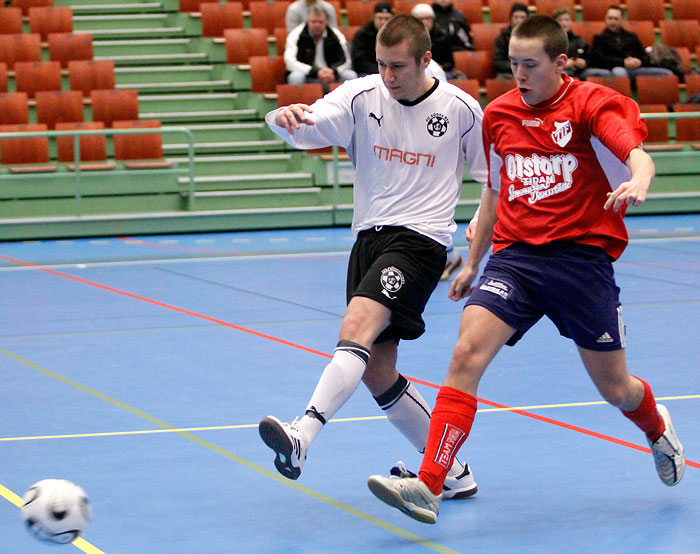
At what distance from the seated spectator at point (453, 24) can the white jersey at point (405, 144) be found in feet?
36.6

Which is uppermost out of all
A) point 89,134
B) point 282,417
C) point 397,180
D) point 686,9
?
point 397,180

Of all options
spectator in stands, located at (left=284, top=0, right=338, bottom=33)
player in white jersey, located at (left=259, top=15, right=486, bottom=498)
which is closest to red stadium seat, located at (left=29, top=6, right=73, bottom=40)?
spectator in stands, located at (left=284, top=0, right=338, bottom=33)

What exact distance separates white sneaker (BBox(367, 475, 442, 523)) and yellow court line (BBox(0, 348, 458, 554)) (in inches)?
5.1

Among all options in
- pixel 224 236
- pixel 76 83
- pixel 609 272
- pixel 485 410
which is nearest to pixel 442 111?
pixel 609 272

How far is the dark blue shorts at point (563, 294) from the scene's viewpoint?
13.5 ft

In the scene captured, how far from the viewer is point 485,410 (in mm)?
5820

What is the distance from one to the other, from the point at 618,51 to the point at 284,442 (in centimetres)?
1337

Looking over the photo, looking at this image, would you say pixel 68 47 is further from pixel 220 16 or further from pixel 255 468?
pixel 255 468

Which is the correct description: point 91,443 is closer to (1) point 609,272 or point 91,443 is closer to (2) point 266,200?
(1) point 609,272

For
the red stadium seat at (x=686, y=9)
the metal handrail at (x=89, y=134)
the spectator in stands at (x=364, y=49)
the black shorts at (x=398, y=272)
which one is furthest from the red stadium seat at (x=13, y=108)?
the black shorts at (x=398, y=272)

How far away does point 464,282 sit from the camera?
4.40 meters

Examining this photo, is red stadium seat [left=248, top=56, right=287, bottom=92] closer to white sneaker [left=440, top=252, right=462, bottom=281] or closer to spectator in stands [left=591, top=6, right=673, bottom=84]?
spectator in stands [left=591, top=6, right=673, bottom=84]

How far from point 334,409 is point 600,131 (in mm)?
1362

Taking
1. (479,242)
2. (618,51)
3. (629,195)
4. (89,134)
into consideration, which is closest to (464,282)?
(479,242)
